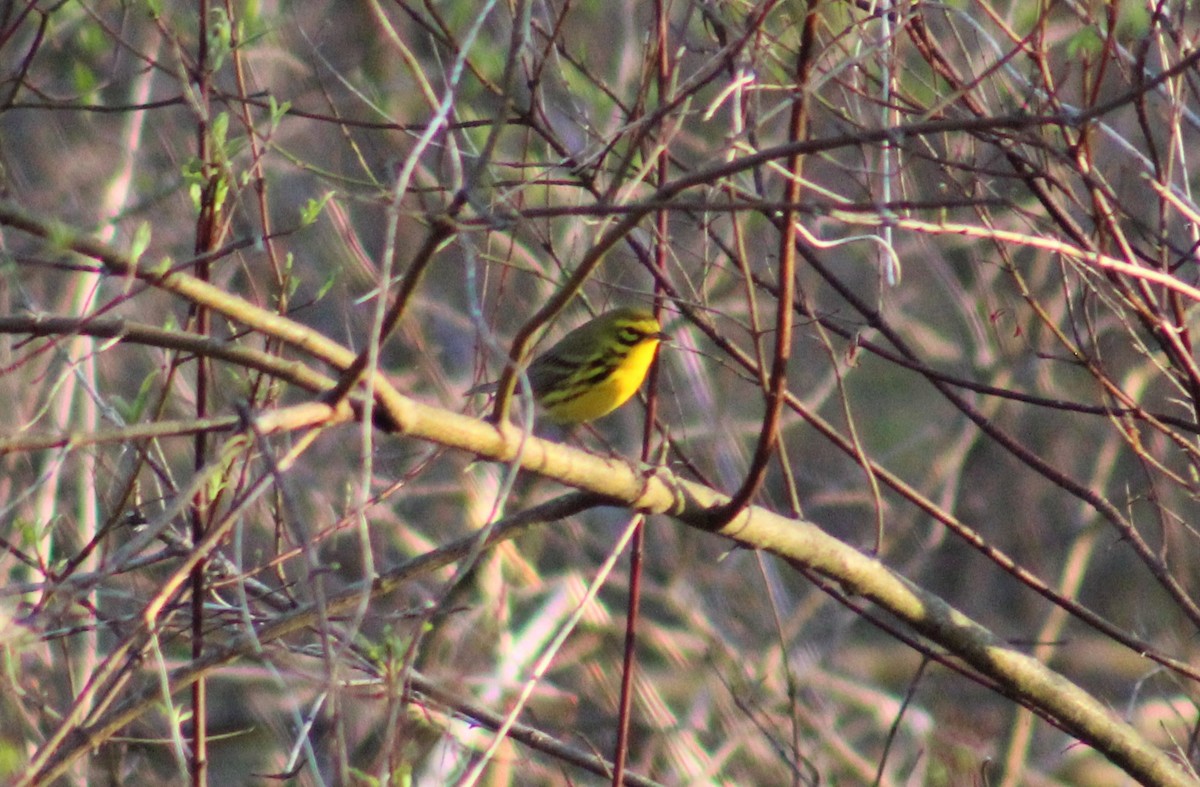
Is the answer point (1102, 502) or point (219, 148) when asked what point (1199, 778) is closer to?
point (1102, 502)

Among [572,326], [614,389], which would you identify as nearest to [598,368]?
[614,389]

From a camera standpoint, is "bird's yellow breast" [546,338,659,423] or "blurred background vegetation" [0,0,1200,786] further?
"bird's yellow breast" [546,338,659,423]

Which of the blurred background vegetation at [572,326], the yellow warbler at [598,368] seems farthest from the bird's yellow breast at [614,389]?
the blurred background vegetation at [572,326]

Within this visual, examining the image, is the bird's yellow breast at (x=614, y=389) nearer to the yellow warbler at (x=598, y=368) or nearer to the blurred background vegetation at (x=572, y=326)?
the yellow warbler at (x=598, y=368)

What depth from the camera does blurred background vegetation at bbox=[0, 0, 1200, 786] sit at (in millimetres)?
2561

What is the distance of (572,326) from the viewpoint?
25.1ft

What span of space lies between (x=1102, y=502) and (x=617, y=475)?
1198 mm

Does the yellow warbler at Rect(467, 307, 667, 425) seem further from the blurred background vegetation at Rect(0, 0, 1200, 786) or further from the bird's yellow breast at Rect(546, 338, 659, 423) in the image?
the blurred background vegetation at Rect(0, 0, 1200, 786)

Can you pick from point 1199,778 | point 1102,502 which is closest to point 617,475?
point 1102,502

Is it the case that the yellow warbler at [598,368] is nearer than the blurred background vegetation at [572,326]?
No

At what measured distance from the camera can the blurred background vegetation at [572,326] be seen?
2.56 meters

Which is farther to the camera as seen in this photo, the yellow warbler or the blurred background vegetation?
the yellow warbler

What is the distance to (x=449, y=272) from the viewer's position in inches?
406

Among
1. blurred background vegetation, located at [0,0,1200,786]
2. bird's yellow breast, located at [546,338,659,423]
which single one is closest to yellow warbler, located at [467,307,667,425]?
bird's yellow breast, located at [546,338,659,423]
